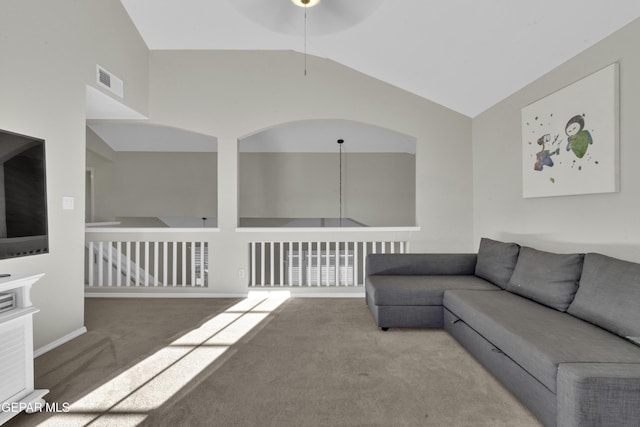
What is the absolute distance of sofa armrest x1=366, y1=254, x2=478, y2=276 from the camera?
351cm

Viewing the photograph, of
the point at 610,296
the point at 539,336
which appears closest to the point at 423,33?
the point at 610,296

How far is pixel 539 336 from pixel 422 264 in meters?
1.74

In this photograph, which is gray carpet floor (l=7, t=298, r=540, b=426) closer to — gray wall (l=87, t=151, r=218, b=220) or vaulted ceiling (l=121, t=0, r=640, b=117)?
vaulted ceiling (l=121, t=0, r=640, b=117)

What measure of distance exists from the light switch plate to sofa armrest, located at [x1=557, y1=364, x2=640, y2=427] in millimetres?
3702

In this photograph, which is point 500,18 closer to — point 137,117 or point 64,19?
point 64,19

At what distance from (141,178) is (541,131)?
6770mm

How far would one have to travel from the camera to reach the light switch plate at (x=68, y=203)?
9.18 ft

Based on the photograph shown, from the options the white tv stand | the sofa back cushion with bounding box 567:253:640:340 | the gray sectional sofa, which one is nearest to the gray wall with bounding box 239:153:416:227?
the gray sectional sofa

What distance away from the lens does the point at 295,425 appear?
170 cm

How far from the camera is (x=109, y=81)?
348 centimetres

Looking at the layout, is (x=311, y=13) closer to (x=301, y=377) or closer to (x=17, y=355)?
(x=301, y=377)

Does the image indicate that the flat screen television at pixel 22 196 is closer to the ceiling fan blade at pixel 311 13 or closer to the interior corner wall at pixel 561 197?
the ceiling fan blade at pixel 311 13

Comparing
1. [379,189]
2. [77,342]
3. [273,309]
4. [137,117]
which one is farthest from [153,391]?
[379,189]

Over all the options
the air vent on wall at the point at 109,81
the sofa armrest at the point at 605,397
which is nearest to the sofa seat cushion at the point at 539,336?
the sofa armrest at the point at 605,397
